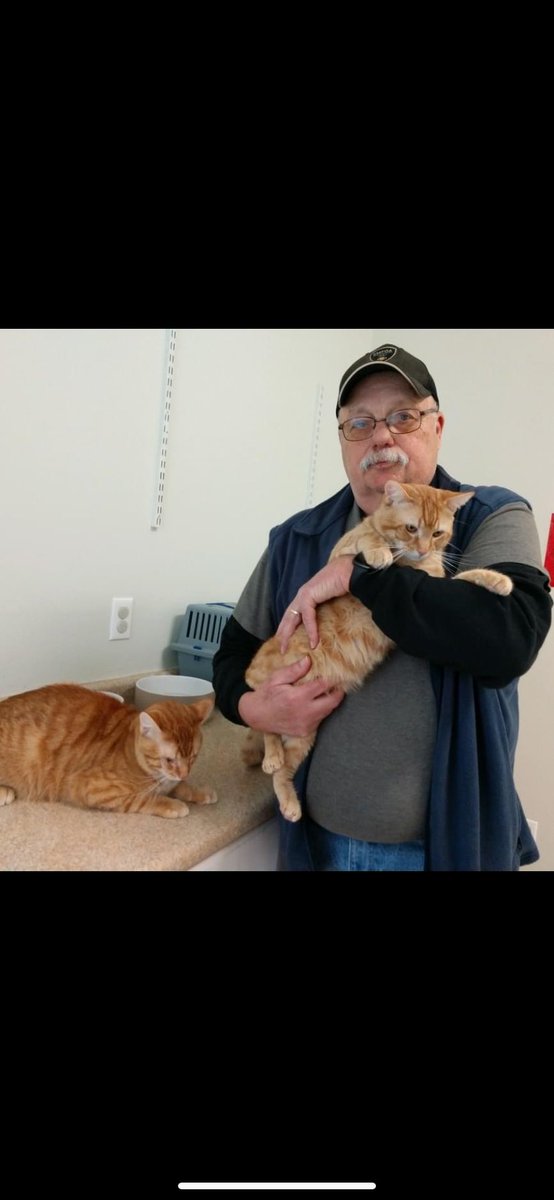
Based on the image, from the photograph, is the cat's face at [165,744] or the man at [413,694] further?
the cat's face at [165,744]

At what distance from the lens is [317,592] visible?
1106 mm

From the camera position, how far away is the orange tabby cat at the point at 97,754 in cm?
118

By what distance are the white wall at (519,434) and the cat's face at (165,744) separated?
127 cm

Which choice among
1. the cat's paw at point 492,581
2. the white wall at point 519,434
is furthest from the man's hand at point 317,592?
the white wall at point 519,434

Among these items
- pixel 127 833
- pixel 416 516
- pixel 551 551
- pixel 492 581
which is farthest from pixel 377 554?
pixel 551 551

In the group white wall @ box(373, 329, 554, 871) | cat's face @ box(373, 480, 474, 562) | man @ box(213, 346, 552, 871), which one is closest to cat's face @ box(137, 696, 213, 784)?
man @ box(213, 346, 552, 871)

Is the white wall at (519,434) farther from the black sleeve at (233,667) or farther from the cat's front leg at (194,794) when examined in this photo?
the cat's front leg at (194,794)

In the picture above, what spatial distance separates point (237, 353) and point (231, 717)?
48.8 inches

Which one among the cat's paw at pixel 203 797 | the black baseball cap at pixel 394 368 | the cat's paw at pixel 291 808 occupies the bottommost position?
the cat's paw at pixel 203 797

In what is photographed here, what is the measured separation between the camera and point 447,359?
223 cm

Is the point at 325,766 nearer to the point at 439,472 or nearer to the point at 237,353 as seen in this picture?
the point at 439,472
